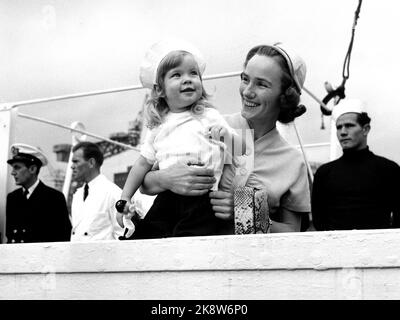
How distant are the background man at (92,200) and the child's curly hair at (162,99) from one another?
2660 millimetres

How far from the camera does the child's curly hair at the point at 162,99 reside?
205 centimetres

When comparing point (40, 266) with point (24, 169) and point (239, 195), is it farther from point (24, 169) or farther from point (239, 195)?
point (24, 169)

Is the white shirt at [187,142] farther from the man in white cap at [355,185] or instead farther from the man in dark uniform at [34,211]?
the man in dark uniform at [34,211]

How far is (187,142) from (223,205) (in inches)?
10.8

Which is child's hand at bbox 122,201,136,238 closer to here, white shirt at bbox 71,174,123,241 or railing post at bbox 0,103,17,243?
railing post at bbox 0,103,17,243

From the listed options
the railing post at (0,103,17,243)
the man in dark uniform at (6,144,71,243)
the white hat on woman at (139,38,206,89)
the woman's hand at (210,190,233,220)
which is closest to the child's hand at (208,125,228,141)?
the woman's hand at (210,190,233,220)

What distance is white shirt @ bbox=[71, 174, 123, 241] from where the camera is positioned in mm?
4809

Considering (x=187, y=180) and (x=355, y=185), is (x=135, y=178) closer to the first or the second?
(x=187, y=180)

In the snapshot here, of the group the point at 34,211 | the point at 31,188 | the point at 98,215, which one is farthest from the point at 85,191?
the point at 34,211

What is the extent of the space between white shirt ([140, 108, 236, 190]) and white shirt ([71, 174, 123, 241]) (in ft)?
9.02

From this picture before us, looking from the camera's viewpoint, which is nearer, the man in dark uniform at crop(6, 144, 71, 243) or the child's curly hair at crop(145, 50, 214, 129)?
the child's curly hair at crop(145, 50, 214, 129)

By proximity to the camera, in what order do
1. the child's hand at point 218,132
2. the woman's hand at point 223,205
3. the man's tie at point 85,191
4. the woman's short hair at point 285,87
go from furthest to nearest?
1. the man's tie at point 85,191
2. the woman's short hair at point 285,87
3. the child's hand at point 218,132
4. the woman's hand at point 223,205

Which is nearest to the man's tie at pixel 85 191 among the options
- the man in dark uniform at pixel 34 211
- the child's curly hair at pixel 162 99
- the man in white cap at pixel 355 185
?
the man in dark uniform at pixel 34 211
